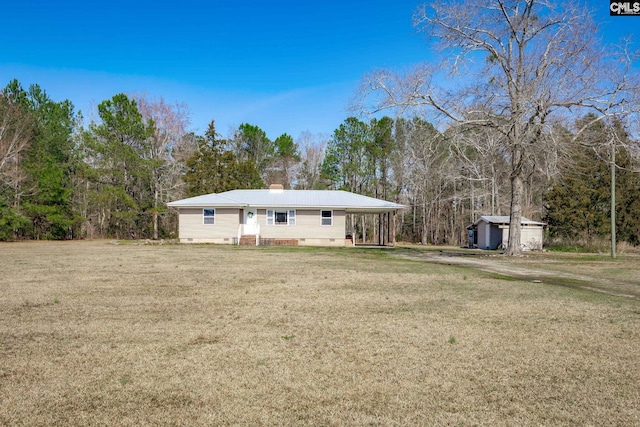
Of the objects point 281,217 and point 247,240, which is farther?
point 281,217

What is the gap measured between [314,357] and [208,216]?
84.8 ft

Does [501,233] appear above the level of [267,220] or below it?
below

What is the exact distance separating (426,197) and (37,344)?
1717 inches

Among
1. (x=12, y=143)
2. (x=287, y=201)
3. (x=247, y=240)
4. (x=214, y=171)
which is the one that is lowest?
(x=247, y=240)

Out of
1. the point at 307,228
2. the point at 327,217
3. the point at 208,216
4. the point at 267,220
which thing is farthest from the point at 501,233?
the point at 208,216

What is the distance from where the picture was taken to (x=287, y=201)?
99.6 feet

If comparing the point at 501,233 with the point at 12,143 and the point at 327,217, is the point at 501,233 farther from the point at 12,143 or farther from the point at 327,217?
the point at 12,143

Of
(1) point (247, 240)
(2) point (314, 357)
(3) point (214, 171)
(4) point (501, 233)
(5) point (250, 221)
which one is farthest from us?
(3) point (214, 171)

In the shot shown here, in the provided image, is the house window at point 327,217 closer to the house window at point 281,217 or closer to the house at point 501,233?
the house window at point 281,217

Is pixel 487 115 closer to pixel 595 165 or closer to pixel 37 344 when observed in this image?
pixel 595 165

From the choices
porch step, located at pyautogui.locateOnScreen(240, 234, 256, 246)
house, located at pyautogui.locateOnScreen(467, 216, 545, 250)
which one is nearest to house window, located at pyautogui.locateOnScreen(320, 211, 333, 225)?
porch step, located at pyautogui.locateOnScreen(240, 234, 256, 246)

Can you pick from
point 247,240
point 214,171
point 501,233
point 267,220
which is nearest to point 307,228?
point 267,220

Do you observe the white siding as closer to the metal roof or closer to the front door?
the front door

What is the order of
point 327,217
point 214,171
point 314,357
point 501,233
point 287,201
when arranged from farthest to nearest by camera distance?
point 214,171, point 501,233, point 287,201, point 327,217, point 314,357
